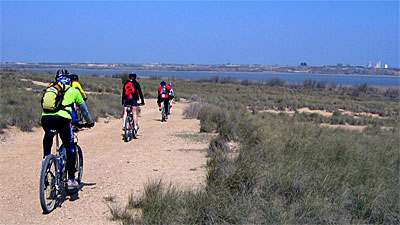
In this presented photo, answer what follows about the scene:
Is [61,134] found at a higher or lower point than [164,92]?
higher

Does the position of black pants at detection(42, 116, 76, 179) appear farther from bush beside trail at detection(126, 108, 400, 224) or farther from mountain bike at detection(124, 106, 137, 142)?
mountain bike at detection(124, 106, 137, 142)

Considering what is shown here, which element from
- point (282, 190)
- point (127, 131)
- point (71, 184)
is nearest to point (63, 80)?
point (71, 184)

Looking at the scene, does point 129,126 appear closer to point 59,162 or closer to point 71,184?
point 71,184

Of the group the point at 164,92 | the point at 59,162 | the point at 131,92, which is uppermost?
the point at 131,92

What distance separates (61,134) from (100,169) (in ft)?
8.79

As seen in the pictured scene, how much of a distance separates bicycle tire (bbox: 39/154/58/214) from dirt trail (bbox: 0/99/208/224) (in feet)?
0.50

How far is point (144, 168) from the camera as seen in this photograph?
8477 millimetres

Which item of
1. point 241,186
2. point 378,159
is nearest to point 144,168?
point 241,186

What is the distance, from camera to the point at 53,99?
5.52 metres

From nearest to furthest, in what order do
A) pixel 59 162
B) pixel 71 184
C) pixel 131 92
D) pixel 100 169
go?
pixel 59 162
pixel 71 184
pixel 100 169
pixel 131 92

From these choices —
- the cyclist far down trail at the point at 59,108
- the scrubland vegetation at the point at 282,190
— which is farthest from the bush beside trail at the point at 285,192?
the cyclist far down trail at the point at 59,108

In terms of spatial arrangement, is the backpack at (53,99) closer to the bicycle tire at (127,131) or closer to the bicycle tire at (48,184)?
the bicycle tire at (48,184)

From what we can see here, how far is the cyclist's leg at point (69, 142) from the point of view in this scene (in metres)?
5.71

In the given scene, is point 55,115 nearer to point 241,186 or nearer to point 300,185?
point 241,186
